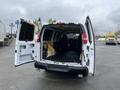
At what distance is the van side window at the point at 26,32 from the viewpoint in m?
7.09

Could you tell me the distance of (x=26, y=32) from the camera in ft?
24.7

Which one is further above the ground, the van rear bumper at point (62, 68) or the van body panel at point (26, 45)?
the van body panel at point (26, 45)

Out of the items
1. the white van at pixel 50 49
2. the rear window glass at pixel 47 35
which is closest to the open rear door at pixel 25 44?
the white van at pixel 50 49

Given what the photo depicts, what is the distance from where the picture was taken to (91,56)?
255 inches

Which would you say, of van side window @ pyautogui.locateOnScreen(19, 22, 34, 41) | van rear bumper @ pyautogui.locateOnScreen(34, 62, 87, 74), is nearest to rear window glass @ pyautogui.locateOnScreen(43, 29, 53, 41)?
van side window @ pyautogui.locateOnScreen(19, 22, 34, 41)

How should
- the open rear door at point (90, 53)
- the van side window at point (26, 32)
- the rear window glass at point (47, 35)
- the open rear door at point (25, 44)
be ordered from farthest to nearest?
the rear window glass at point (47, 35)
the van side window at point (26, 32)
the open rear door at point (25, 44)
the open rear door at point (90, 53)

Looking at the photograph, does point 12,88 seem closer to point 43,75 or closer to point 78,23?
point 43,75

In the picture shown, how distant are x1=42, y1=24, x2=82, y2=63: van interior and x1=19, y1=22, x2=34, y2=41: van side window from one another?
0.55 m

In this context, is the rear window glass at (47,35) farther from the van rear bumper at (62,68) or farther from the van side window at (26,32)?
the van rear bumper at (62,68)

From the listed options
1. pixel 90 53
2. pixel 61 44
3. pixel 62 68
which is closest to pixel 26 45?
pixel 62 68

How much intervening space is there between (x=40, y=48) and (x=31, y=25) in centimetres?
104

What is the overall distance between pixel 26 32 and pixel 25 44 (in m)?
0.53

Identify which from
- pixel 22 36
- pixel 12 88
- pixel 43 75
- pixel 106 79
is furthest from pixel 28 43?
pixel 106 79

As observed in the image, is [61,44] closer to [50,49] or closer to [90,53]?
[50,49]
